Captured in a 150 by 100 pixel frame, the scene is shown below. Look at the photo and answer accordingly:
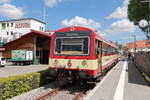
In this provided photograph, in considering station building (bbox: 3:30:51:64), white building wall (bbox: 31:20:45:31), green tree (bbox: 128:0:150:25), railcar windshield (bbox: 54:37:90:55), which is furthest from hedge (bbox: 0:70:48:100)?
white building wall (bbox: 31:20:45:31)

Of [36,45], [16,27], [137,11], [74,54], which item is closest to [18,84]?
[74,54]

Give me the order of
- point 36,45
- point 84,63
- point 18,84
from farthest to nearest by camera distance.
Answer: point 36,45
point 84,63
point 18,84

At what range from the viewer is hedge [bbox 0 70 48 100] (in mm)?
5945

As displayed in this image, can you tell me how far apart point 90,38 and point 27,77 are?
3.78 meters

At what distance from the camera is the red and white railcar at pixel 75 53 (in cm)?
698

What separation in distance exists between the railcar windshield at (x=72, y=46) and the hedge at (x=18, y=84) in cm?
190

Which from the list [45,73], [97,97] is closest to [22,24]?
[45,73]

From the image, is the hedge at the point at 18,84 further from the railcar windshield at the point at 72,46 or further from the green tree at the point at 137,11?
the green tree at the point at 137,11

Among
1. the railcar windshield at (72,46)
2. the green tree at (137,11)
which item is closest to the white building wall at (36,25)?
the green tree at (137,11)

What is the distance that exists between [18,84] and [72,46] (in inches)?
127

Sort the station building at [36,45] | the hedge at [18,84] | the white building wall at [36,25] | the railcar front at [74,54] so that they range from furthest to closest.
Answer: the white building wall at [36,25]
the station building at [36,45]
the railcar front at [74,54]
the hedge at [18,84]

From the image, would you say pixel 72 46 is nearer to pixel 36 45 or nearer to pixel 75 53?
pixel 75 53

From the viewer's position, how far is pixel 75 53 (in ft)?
24.2

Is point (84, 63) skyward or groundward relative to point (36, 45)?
groundward
